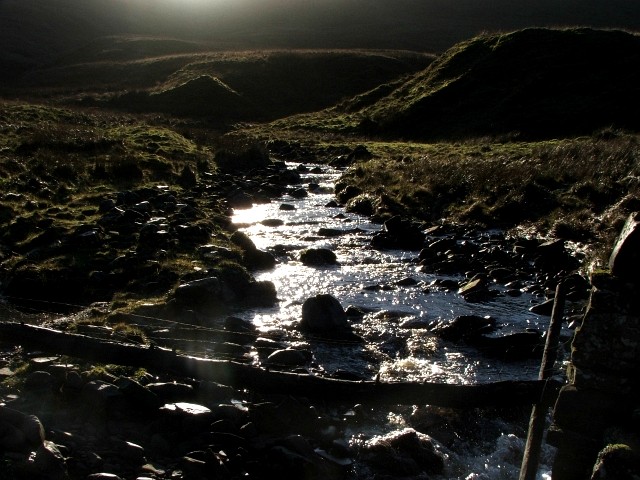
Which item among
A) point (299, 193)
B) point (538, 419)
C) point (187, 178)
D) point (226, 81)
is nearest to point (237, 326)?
point (538, 419)

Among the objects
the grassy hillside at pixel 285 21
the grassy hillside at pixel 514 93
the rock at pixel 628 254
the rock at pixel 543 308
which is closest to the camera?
the rock at pixel 628 254

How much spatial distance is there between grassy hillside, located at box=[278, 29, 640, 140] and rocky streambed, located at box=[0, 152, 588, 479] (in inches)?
903

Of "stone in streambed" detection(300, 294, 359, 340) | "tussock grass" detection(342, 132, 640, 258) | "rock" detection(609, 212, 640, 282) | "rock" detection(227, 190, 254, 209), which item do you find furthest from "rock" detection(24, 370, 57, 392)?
"rock" detection(227, 190, 254, 209)

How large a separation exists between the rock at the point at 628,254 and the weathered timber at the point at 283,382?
1.87 metres

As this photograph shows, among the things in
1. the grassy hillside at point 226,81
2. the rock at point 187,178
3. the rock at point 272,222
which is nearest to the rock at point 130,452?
the rock at point 272,222

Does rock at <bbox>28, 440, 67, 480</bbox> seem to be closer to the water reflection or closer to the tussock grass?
the water reflection

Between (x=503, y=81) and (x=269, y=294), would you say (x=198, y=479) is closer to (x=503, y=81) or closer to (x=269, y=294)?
(x=269, y=294)

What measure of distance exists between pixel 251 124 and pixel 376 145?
20057 mm

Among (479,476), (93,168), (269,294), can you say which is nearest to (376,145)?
(93,168)

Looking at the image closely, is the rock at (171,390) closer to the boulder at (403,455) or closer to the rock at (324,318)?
the boulder at (403,455)

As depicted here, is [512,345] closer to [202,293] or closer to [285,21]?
[202,293]

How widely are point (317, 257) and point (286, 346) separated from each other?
6209 millimetres

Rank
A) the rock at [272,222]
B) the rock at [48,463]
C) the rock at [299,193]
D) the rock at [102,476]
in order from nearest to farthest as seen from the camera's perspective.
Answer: the rock at [48,463] → the rock at [102,476] → the rock at [272,222] → the rock at [299,193]

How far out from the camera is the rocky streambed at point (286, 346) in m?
7.46
